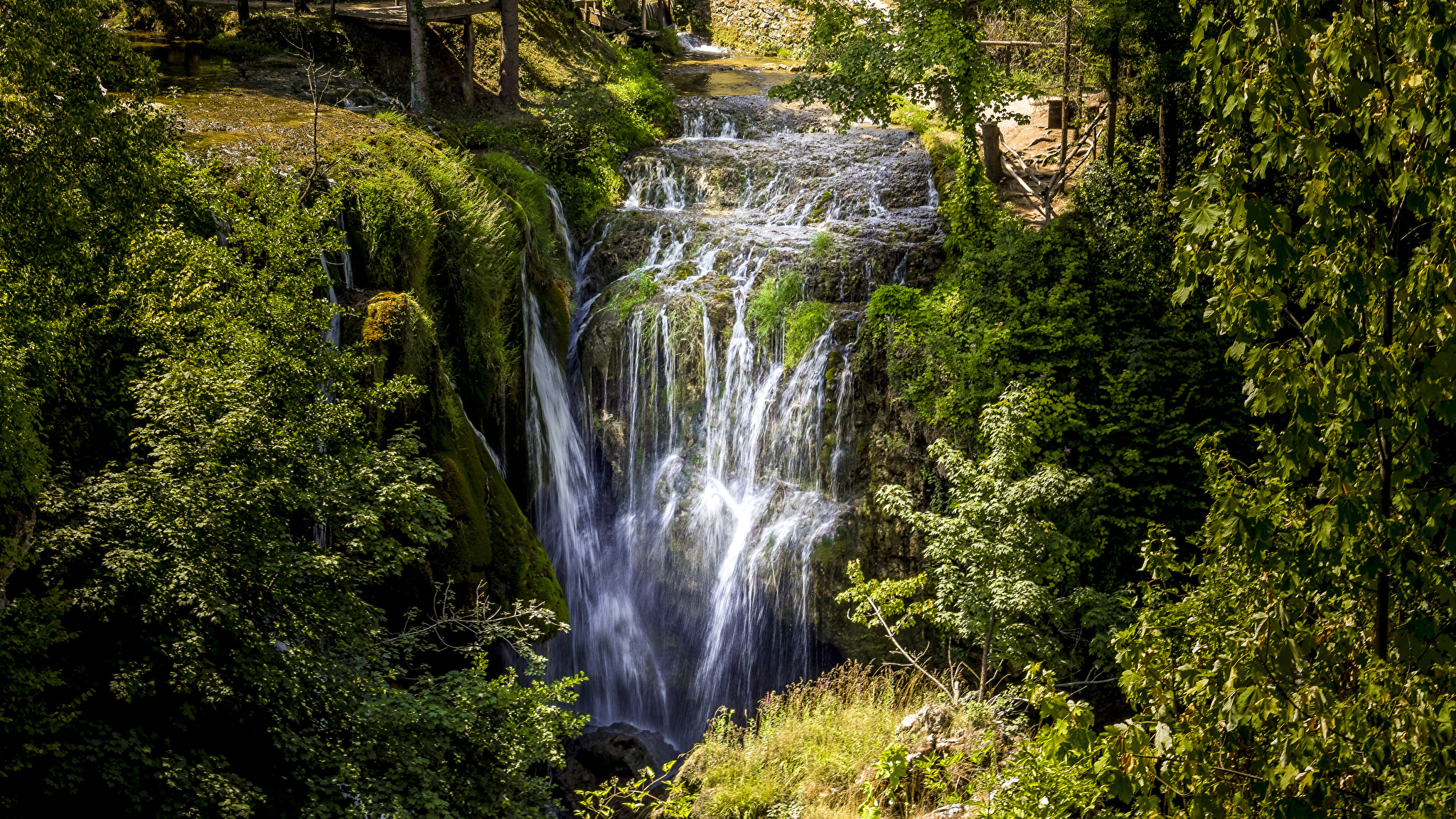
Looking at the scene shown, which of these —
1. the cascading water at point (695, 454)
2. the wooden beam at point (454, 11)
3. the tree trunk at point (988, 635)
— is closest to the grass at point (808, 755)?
the tree trunk at point (988, 635)

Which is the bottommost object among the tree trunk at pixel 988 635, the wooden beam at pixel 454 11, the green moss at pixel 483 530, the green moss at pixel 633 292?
the tree trunk at pixel 988 635

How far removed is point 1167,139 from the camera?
14.1 m

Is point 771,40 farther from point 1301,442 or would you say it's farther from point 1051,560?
point 1301,442

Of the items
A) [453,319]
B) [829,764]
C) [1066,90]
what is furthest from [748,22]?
[829,764]

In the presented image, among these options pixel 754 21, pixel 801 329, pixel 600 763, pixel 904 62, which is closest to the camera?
pixel 600 763

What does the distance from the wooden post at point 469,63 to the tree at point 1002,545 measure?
543 inches

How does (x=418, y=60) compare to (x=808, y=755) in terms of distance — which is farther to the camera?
(x=418, y=60)

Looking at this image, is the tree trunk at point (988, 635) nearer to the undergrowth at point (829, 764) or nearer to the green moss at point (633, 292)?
the undergrowth at point (829, 764)

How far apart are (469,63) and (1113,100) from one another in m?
12.5

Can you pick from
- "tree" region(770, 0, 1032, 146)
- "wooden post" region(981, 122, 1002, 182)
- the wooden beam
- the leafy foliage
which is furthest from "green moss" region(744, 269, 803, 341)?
the wooden beam

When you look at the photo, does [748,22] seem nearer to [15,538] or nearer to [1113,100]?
[1113,100]

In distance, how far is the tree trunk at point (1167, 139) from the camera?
1390 cm

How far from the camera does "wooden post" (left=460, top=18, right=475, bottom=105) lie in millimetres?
19891

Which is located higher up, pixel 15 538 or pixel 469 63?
pixel 469 63
